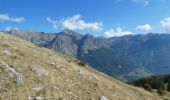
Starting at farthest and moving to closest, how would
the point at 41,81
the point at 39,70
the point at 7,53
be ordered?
1. the point at 7,53
2. the point at 39,70
3. the point at 41,81

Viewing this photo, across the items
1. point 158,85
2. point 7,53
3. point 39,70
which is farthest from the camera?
point 158,85

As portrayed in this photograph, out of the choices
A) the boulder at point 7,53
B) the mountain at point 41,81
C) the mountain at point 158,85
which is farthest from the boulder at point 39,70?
the mountain at point 158,85

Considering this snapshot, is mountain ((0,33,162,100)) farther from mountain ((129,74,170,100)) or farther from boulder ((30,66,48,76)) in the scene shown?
mountain ((129,74,170,100))

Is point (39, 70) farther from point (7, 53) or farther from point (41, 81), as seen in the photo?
point (7, 53)

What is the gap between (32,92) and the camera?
24734 millimetres

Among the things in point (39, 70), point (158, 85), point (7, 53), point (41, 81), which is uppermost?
point (7, 53)

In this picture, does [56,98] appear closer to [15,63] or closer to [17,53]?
[15,63]

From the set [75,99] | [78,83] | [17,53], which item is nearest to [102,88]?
[78,83]

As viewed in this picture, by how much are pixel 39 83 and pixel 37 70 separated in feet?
8.21

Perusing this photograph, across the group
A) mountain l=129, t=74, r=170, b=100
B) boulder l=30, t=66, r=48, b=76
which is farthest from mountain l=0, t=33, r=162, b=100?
mountain l=129, t=74, r=170, b=100

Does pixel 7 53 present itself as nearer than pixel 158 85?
Yes

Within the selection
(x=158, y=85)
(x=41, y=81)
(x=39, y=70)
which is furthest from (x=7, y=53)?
(x=158, y=85)

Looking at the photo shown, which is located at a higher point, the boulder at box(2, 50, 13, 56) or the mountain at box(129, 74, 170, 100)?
the boulder at box(2, 50, 13, 56)

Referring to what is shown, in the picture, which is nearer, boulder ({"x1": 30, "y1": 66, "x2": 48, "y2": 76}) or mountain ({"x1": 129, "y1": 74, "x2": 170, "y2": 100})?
boulder ({"x1": 30, "y1": 66, "x2": 48, "y2": 76})
